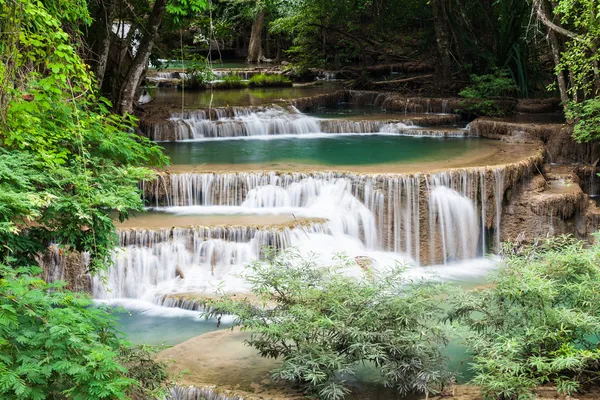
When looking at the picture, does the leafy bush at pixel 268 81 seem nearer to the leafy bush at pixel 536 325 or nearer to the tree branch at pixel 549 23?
the tree branch at pixel 549 23

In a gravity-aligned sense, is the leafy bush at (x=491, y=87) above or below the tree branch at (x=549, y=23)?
below

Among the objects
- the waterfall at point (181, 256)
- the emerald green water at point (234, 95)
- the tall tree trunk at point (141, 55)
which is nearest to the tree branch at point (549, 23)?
the waterfall at point (181, 256)

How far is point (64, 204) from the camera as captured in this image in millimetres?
6551

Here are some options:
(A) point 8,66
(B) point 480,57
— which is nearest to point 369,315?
(A) point 8,66

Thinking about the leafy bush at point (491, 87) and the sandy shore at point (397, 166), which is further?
the leafy bush at point (491, 87)

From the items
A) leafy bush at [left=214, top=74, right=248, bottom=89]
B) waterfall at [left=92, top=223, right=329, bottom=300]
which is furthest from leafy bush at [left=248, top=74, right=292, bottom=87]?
waterfall at [left=92, top=223, right=329, bottom=300]

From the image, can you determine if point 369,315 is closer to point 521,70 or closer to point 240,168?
point 240,168

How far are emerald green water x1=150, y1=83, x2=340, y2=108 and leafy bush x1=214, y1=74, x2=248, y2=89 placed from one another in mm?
511

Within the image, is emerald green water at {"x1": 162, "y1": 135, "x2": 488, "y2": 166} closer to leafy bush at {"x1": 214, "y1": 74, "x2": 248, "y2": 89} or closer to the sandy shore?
the sandy shore

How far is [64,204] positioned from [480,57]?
58.2 ft

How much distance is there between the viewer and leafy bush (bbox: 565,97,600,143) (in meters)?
14.2

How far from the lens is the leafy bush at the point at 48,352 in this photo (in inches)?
204

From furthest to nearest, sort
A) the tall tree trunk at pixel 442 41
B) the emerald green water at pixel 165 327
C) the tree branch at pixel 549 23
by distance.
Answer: the tall tree trunk at pixel 442 41
the tree branch at pixel 549 23
the emerald green water at pixel 165 327

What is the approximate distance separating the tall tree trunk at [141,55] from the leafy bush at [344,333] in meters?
8.28
